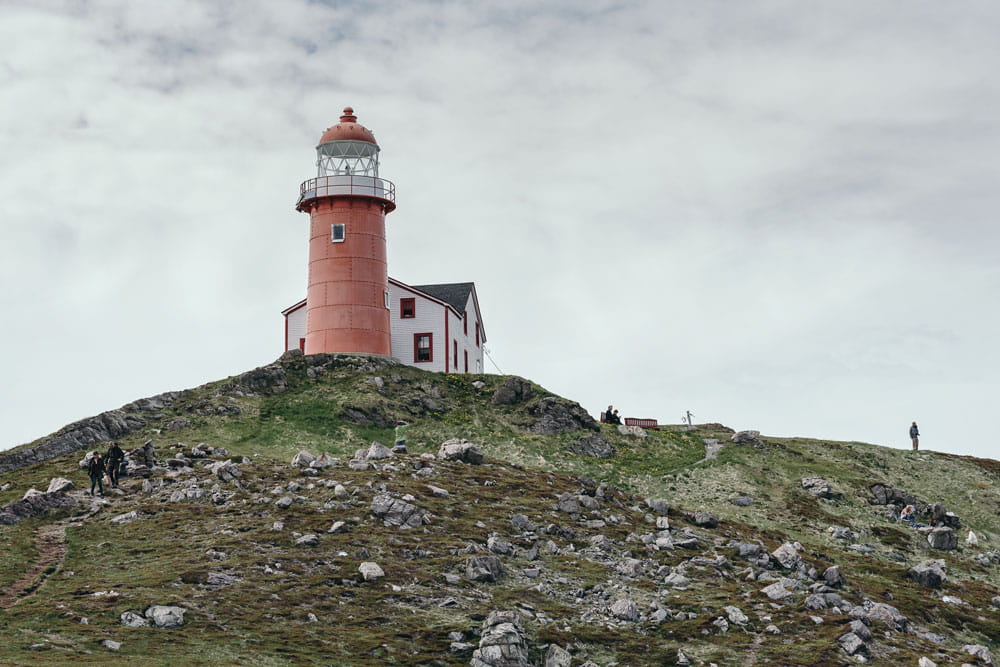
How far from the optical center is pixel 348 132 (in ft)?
259

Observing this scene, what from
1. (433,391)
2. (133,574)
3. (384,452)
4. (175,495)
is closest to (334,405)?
(433,391)

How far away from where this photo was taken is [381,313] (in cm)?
7788

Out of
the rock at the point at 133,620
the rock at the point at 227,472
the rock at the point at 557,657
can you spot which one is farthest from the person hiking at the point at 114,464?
the rock at the point at 557,657

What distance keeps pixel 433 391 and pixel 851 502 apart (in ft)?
92.8

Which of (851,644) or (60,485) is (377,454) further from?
(851,644)

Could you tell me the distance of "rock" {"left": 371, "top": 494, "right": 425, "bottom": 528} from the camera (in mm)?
43938

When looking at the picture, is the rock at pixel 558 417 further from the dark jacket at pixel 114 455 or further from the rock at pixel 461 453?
the dark jacket at pixel 114 455

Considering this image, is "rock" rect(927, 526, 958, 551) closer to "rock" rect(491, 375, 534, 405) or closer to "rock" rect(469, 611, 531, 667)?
"rock" rect(491, 375, 534, 405)

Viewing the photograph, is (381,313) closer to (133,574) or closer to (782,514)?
(782,514)

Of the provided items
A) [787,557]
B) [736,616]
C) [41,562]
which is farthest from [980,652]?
[41,562]

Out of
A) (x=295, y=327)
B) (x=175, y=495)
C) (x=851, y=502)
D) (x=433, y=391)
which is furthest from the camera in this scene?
(x=295, y=327)

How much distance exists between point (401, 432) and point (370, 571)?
2594 centimetres

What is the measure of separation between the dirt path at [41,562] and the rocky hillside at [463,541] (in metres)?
0.16

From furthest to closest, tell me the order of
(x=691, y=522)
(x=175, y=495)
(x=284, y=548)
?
1. (x=691, y=522)
2. (x=175, y=495)
3. (x=284, y=548)
